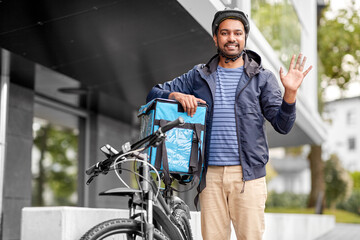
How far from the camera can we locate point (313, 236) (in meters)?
13.9

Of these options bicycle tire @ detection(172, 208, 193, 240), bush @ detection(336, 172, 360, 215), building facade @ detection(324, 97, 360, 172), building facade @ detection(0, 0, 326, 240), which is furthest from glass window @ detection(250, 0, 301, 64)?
building facade @ detection(324, 97, 360, 172)

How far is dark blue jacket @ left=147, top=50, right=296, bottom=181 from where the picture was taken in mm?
3303

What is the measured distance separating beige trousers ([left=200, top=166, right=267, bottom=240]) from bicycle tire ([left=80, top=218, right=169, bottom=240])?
1.86 ft

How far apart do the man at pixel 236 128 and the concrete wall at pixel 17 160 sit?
5.37 metres

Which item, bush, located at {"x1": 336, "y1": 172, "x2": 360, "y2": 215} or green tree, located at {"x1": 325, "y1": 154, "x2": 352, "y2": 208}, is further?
bush, located at {"x1": 336, "y1": 172, "x2": 360, "y2": 215}

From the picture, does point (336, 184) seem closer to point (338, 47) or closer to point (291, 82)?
point (338, 47)

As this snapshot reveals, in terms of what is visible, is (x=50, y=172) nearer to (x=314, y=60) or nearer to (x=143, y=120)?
(x=314, y=60)

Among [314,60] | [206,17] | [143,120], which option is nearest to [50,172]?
[314,60]

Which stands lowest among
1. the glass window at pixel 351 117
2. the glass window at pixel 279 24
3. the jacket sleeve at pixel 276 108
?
the jacket sleeve at pixel 276 108

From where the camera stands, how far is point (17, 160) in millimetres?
8562

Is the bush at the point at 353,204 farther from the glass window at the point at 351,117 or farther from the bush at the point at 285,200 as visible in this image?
the glass window at the point at 351,117

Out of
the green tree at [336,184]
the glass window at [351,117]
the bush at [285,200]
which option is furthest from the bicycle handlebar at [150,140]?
the glass window at [351,117]

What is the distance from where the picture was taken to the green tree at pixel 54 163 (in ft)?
68.7

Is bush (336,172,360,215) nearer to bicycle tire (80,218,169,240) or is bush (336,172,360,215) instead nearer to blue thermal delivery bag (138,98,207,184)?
blue thermal delivery bag (138,98,207,184)
